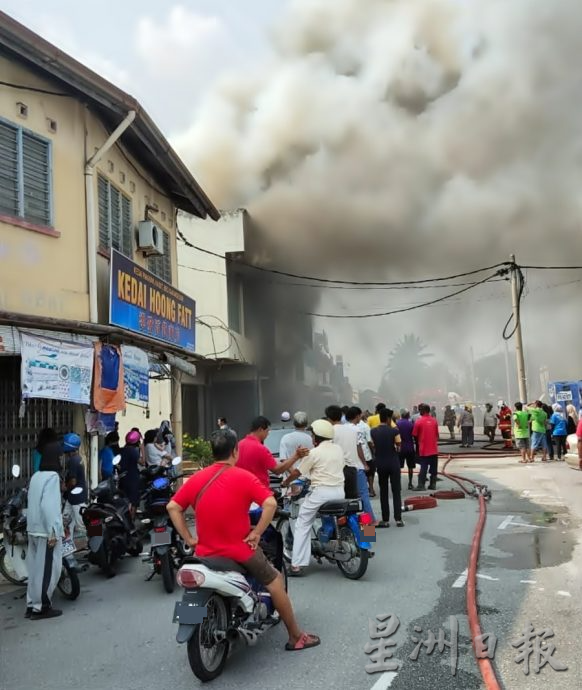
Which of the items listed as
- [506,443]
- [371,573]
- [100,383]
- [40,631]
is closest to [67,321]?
[100,383]

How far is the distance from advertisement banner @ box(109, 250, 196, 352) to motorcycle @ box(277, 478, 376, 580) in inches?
158

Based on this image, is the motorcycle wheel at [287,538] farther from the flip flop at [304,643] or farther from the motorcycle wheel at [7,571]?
the motorcycle wheel at [7,571]

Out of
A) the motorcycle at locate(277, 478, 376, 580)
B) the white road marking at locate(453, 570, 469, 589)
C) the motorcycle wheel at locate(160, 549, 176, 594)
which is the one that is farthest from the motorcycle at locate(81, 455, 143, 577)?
the white road marking at locate(453, 570, 469, 589)

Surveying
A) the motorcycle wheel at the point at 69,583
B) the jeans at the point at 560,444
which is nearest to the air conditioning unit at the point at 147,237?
the motorcycle wheel at the point at 69,583

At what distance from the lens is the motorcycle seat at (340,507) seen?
223 inches

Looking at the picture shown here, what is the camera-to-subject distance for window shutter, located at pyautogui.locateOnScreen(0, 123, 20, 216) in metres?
7.26

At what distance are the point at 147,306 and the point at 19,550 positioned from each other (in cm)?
458

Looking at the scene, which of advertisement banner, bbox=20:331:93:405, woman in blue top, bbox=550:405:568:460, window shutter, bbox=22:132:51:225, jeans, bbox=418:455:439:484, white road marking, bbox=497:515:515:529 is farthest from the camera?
woman in blue top, bbox=550:405:568:460

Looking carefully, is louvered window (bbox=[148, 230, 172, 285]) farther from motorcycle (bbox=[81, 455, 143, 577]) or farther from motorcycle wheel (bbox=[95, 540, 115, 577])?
motorcycle wheel (bbox=[95, 540, 115, 577])

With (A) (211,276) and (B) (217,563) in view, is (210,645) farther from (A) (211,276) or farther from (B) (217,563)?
(A) (211,276)

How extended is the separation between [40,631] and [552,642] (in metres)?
3.55

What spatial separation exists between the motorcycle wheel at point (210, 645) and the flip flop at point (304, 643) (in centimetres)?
42

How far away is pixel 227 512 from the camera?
144 inches

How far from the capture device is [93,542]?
6.00 m
